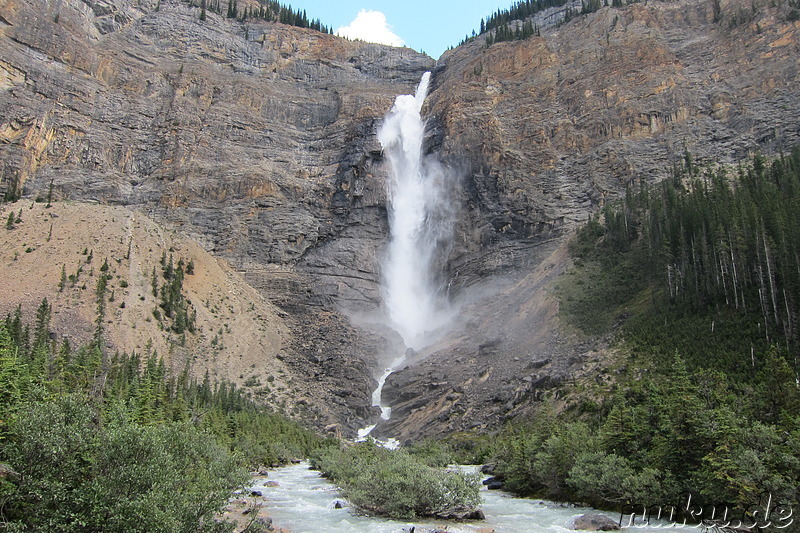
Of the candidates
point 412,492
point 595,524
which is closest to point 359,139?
point 412,492

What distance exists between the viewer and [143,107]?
103 meters

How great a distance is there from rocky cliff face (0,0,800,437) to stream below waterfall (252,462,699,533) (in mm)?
32374

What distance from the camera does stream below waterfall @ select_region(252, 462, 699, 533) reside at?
23.0 meters

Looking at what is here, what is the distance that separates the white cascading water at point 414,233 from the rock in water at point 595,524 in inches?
2322

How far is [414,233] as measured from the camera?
3969 inches

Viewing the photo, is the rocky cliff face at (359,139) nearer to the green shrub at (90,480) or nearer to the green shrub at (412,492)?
the green shrub at (412,492)

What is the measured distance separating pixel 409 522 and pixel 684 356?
26372 millimetres

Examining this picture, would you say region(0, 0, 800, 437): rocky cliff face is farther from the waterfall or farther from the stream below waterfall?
the stream below waterfall

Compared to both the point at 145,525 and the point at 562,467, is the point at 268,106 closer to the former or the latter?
the point at 562,467

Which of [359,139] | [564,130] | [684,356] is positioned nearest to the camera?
[684,356]

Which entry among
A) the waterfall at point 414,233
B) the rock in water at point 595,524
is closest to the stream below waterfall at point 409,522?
the rock in water at point 595,524

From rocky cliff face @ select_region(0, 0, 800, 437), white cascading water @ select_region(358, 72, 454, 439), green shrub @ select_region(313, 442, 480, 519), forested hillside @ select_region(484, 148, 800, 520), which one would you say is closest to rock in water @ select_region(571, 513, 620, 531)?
forested hillside @ select_region(484, 148, 800, 520)

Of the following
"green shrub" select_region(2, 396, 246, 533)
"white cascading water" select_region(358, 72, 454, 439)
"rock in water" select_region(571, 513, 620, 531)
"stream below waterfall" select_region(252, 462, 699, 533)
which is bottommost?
"stream below waterfall" select_region(252, 462, 699, 533)

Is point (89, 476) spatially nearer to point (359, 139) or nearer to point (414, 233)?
point (414, 233)
